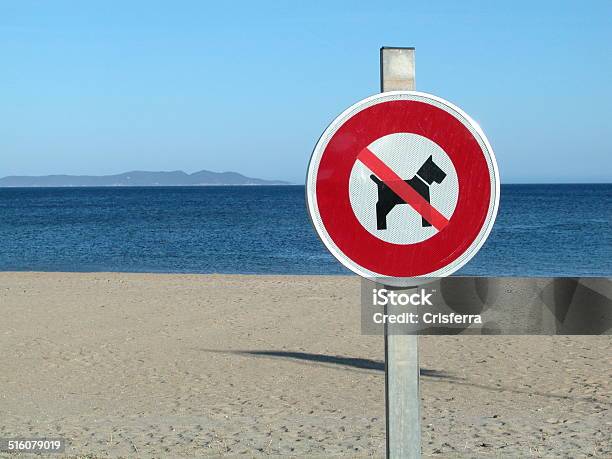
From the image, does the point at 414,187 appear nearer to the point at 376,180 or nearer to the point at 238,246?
the point at 376,180

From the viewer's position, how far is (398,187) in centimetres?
211

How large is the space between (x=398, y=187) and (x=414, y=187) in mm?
40

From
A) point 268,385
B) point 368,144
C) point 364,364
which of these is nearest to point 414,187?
point 368,144

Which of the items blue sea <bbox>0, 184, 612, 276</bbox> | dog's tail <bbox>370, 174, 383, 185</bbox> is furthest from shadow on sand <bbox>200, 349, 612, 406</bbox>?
blue sea <bbox>0, 184, 612, 276</bbox>

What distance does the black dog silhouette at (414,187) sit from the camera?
211 cm

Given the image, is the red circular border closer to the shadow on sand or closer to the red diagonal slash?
the red diagonal slash

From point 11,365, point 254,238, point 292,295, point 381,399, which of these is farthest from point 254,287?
point 254,238

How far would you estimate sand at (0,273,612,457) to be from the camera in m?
7.38

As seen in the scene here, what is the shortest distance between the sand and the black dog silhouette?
16.4ft

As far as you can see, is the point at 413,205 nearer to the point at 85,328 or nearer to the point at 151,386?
the point at 151,386

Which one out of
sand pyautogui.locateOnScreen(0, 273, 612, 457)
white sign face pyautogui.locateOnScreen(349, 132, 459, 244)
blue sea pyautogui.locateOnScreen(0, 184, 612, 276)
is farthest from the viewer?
blue sea pyautogui.locateOnScreen(0, 184, 612, 276)

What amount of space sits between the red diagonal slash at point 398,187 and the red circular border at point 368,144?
0.03m

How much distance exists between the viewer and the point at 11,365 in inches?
457

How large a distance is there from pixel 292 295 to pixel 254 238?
139 feet
